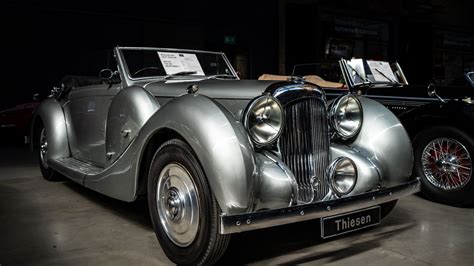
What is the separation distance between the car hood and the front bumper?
0.82m

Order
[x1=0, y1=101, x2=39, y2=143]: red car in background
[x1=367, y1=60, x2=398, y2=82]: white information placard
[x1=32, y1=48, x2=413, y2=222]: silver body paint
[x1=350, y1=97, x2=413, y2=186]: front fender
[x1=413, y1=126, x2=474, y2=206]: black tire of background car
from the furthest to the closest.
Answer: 1. [x1=0, y1=101, x2=39, y2=143]: red car in background
2. [x1=367, y1=60, x2=398, y2=82]: white information placard
3. [x1=413, y1=126, x2=474, y2=206]: black tire of background car
4. [x1=350, y1=97, x2=413, y2=186]: front fender
5. [x1=32, y1=48, x2=413, y2=222]: silver body paint

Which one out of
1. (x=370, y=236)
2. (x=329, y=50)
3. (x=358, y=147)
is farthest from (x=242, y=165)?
(x=329, y=50)

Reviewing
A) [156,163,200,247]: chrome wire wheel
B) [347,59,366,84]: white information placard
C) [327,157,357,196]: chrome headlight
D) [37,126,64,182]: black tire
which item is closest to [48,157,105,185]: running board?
[37,126,64,182]: black tire

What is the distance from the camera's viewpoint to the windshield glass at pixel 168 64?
3821 mm

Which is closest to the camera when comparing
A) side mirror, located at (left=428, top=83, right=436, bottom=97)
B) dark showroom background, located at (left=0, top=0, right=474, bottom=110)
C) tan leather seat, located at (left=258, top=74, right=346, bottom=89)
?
side mirror, located at (left=428, top=83, right=436, bottom=97)

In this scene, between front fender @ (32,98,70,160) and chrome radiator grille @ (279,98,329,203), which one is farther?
front fender @ (32,98,70,160)

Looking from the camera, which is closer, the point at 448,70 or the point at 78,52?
the point at 78,52

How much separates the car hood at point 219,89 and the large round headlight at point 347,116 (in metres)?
0.54

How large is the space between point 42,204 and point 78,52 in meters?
6.48

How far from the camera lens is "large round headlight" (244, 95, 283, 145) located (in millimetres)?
2545

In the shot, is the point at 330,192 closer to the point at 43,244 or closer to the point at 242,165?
the point at 242,165

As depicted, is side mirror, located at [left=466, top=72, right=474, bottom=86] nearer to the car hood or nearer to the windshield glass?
the windshield glass

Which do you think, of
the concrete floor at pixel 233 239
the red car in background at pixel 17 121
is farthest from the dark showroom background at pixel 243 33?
the concrete floor at pixel 233 239

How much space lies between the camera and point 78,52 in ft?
32.1
